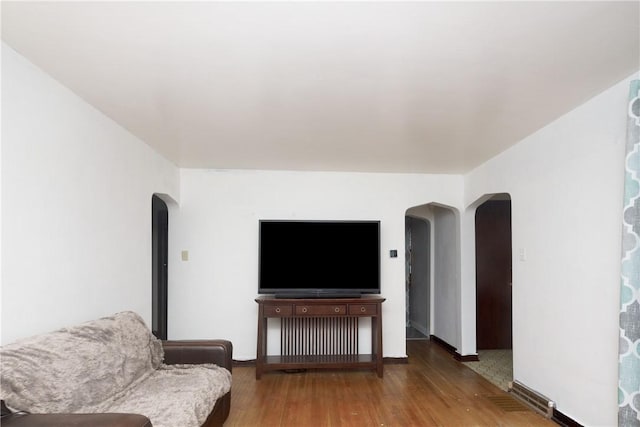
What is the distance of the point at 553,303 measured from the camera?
10.2ft

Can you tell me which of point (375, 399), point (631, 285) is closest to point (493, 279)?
point (375, 399)

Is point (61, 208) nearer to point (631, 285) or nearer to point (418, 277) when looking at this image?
point (631, 285)

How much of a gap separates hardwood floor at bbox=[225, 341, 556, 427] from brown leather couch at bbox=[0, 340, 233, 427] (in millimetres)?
502

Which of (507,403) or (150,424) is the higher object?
(150,424)

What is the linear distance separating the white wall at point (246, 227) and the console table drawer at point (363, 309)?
606 millimetres

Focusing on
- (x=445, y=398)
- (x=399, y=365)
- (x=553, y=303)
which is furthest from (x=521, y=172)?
(x=399, y=365)

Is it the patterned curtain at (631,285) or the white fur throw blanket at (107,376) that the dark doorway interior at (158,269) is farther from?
the patterned curtain at (631,285)

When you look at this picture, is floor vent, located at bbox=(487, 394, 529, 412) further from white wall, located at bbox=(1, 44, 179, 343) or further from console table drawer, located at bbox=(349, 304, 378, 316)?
white wall, located at bbox=(1, 44, 179, 343)

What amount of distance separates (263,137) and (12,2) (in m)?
2.06

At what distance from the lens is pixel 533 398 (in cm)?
334

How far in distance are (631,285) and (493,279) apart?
132 inches

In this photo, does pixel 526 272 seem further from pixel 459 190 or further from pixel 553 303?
pixel 459 190

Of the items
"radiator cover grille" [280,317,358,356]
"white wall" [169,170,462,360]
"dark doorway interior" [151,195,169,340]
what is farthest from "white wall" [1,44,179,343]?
"dark doorway interior" [151,195,169,340]

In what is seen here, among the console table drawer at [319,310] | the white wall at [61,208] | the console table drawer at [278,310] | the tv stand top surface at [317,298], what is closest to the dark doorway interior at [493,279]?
the tv stand top surface at [317,298]
